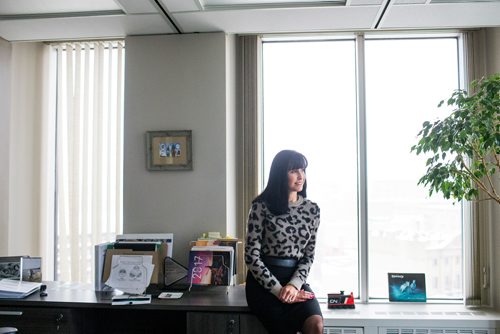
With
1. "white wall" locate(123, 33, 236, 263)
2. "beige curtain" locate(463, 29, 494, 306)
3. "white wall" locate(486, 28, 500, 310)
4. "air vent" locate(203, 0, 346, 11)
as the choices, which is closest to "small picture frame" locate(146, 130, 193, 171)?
"white wall" locate(123, 33, 236, 263)

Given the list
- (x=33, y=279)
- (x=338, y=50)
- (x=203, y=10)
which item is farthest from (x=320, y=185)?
(x=33, y=279)

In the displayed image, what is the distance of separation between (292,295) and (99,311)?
132 cm

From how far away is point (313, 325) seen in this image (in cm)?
222

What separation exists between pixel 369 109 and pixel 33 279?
2.89 metres

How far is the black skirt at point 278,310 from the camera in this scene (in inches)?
89.2

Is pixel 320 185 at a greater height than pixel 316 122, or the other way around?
pixel 316 122

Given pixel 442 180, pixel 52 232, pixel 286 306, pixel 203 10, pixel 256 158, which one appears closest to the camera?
pixel 286 306

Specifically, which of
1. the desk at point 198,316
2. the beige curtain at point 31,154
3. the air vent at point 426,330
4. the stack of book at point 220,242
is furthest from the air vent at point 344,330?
the beige curtain at point 31,154

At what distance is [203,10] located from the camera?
295 centimetres

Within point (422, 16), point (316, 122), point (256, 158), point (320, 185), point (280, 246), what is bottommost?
point (280, 246)

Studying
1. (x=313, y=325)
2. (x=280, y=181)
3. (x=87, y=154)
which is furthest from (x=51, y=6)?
(x=313, y=325)

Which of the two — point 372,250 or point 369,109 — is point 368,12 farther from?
point 372,250

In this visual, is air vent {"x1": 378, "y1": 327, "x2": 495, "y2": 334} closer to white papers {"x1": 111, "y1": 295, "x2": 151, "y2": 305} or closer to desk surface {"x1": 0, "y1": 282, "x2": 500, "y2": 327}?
desk surface {"x1": 0, "y1": 282, "x2": 500, "y2": 327}

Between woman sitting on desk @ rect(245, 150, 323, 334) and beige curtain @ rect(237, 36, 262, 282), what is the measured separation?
3.96 feet
